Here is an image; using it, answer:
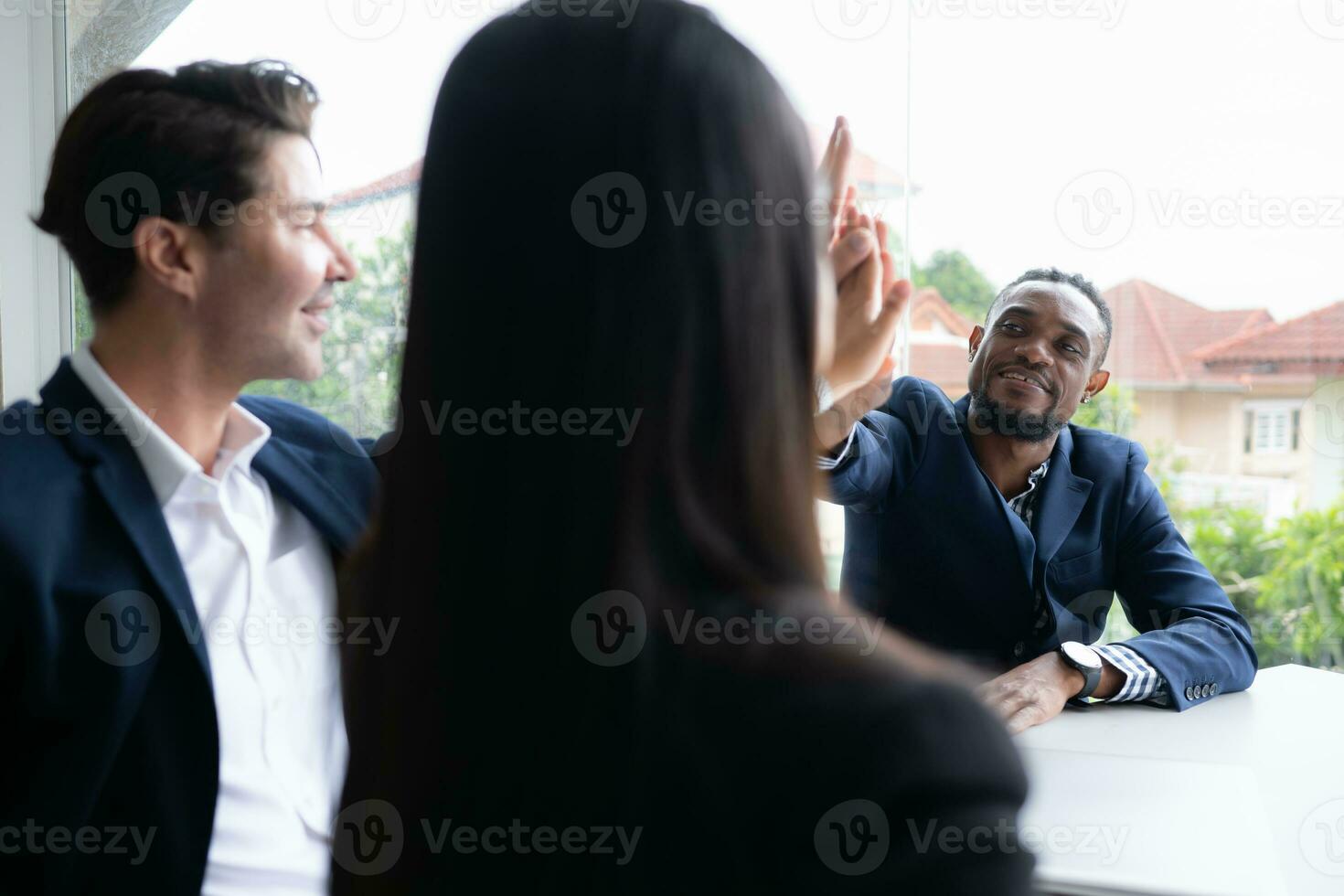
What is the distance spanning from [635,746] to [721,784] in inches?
2.0

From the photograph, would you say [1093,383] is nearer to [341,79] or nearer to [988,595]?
[988,595]

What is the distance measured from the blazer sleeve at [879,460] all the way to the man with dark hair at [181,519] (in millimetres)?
1060

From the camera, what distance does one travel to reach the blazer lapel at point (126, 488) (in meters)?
1.28

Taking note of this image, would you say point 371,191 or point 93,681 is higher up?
point 371,191

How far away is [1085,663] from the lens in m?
1.95

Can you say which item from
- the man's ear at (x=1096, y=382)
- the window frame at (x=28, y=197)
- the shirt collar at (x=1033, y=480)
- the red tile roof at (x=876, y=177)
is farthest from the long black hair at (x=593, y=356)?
the window frame at (x=28, y=197)

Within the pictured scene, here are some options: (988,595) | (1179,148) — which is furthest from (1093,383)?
(1179,148)

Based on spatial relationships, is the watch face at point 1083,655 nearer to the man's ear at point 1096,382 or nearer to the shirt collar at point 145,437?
the man's ear at point 1096,382

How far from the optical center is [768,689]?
1.85 feet

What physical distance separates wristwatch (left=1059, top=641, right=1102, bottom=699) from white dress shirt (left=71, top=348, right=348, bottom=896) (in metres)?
1.28

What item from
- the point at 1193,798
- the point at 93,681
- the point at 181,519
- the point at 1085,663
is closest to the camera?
the point at 93,681

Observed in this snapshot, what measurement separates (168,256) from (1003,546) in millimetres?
1689

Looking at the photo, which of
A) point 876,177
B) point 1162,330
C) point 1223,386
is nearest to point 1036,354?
point 876,177

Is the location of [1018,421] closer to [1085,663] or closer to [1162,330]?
[1085,663]
